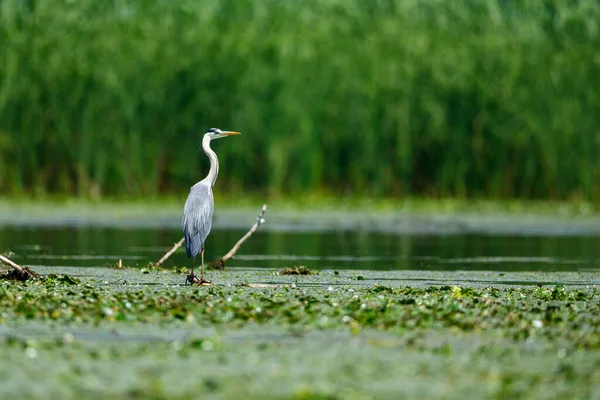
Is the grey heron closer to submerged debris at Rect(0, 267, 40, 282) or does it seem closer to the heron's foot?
the heron's foot

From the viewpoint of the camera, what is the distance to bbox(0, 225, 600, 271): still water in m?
18.1

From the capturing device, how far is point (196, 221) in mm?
14648

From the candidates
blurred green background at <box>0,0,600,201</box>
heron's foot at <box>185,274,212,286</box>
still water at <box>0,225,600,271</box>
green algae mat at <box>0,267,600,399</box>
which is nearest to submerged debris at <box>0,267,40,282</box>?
green algae mat at <box>0,267,600,399</box>

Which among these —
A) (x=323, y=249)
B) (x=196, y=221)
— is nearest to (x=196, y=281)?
(x=196, y=221)

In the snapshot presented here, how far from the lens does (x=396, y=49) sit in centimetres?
3098

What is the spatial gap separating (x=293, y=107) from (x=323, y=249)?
371 inches

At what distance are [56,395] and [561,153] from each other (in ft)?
73.3

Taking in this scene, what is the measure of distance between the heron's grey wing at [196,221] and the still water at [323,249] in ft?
8.77

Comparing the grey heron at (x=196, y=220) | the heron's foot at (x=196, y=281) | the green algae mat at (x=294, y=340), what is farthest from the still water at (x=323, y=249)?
the green algae mat at (x=294, y=340)

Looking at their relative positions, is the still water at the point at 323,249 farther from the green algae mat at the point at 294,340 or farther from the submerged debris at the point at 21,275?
the green algae mat at the point at 294,340

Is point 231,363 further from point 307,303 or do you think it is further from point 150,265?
point 150,265

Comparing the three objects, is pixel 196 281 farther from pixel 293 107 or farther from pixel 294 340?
pixel 293 107

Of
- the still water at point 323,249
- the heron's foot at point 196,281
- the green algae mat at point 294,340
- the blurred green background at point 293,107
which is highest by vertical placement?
the blurred green background at point 293,107

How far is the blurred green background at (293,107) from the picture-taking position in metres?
29.5
